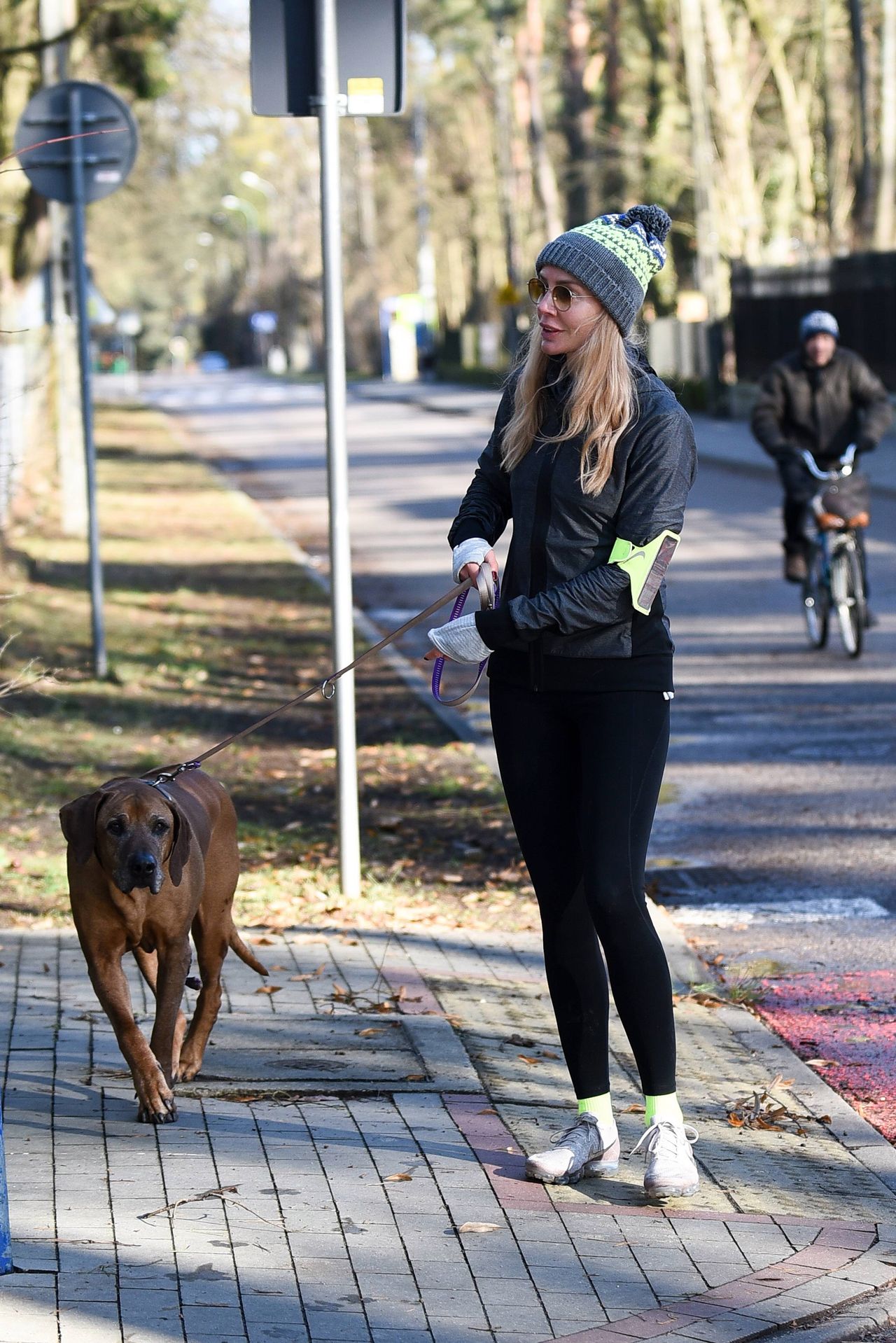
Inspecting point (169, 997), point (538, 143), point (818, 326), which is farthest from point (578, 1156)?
point (538, 143)

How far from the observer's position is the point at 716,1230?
4.33 meters

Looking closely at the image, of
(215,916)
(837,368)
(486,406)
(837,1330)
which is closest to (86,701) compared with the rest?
(837,368)

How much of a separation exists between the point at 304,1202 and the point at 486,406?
141 ft

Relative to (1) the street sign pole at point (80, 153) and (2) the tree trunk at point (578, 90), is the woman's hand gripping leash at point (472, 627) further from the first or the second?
(2) the tree trunk at point (578, 90)

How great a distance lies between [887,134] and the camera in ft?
122

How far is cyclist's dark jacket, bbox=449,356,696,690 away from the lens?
4.36 metres

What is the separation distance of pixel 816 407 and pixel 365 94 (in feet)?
19.2

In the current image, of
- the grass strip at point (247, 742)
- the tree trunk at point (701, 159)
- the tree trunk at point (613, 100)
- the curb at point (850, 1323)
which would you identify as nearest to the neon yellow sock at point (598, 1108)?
the curb at point (850, 1323)

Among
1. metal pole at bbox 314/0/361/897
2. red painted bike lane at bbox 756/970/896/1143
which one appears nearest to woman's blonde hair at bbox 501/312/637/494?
red painted bike lane at bbox 756/970/896/1143

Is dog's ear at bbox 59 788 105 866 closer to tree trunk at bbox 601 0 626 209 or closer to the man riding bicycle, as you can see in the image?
the man riding bicycle

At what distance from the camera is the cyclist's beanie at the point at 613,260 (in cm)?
438

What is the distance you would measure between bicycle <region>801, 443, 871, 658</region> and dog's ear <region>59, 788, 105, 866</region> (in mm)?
8465

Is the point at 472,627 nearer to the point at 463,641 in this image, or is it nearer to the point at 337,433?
the point at 463,641

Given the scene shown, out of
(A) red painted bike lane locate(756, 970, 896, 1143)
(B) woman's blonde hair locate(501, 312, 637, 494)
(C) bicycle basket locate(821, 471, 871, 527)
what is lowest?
(A) red painted bike lane locate(756, 970, 896, 1143)
